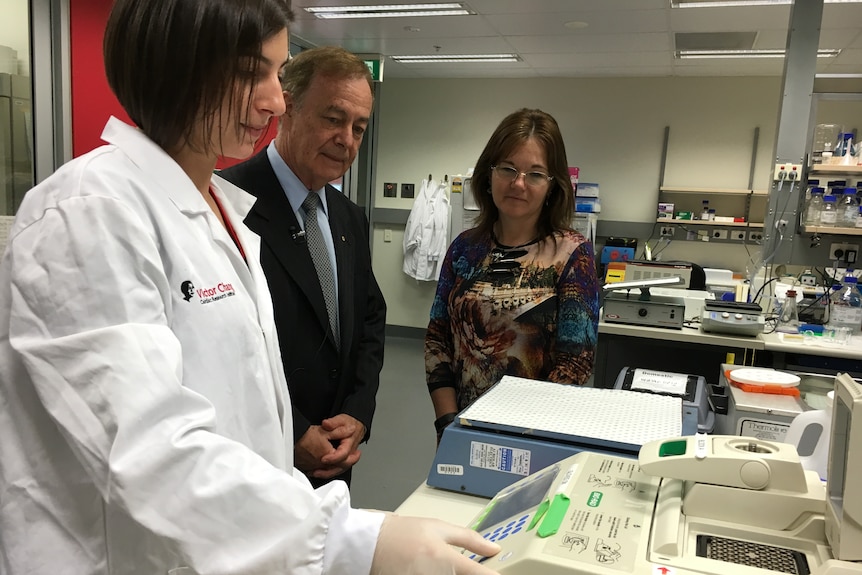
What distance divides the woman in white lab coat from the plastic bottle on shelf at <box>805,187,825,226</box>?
3408 millimetres

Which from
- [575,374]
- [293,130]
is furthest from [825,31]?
[293,130]

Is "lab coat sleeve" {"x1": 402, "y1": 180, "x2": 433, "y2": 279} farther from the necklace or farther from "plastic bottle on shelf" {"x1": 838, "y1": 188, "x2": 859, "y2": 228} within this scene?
the necklace

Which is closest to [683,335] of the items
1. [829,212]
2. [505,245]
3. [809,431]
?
[829,212]

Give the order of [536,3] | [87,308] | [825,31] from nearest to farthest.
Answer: [87,308], [536,3], [825,31]

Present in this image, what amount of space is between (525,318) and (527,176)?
0.39 metres

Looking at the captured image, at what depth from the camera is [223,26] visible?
645 millimetres

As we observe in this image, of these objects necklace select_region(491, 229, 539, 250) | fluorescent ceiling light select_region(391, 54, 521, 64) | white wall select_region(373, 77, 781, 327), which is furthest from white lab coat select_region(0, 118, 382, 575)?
white wall select_region(373, 77, 781, 327)

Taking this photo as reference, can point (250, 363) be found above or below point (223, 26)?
below

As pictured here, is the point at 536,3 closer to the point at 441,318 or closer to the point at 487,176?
the point at 487,176

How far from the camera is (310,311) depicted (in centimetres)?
134

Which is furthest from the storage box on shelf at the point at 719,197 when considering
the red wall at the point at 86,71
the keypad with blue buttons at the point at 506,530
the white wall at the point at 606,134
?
the keypad with blue buttons at the point at 506,530

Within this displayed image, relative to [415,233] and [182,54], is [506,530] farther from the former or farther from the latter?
[415,233]

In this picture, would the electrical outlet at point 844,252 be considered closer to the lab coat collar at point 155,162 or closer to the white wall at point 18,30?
the lab coat collar at point 155,162

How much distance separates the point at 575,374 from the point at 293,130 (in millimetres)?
909
